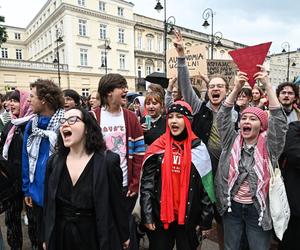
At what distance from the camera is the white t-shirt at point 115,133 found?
3.23 metres

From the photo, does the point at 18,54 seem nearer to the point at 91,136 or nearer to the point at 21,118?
the point at 21,118

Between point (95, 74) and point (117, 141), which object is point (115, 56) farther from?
point (117, 141)

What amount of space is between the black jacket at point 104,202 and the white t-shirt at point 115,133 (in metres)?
0.80

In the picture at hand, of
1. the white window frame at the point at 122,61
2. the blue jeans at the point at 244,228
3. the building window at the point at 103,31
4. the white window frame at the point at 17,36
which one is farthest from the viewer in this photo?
the white window frame at the point at 17,36

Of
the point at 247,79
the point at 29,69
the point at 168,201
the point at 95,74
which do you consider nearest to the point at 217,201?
the point at 168,201

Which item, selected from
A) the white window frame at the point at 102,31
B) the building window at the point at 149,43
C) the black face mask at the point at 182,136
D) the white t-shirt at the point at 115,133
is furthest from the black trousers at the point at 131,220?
the building window at the point at 149,43

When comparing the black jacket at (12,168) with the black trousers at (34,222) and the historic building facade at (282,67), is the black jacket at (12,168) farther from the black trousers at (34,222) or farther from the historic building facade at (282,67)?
the historic building facade at (282,67)

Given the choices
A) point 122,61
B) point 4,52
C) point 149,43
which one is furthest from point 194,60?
point 4,52

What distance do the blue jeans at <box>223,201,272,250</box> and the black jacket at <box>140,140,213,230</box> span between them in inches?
8.4

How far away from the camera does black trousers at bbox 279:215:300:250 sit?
2797 millimetres

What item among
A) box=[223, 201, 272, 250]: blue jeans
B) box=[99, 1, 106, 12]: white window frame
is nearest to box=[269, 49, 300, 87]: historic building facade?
box=[99, 1, 106, 12]: white window frame

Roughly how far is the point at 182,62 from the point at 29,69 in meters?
38.5

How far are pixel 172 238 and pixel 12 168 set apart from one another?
175 cm

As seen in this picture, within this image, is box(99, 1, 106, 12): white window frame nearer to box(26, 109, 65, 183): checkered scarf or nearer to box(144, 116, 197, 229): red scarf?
box(26, 109, 65, 183): checkered scarf
